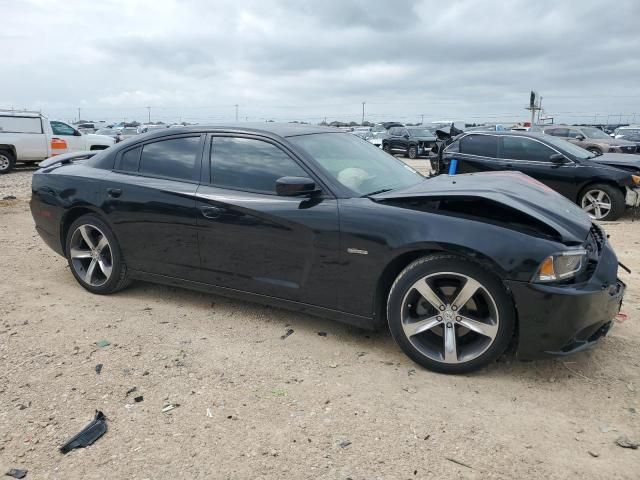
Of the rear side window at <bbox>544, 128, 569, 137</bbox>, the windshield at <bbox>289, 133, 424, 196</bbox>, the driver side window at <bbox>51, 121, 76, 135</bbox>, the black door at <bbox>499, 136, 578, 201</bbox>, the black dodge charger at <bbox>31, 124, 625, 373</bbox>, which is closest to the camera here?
the black dodge charger at <bbox>31, 124, 625, 373</bbox>

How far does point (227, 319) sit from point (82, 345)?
1.02 meters

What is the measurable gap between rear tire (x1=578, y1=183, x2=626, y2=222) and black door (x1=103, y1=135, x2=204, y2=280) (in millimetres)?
6584

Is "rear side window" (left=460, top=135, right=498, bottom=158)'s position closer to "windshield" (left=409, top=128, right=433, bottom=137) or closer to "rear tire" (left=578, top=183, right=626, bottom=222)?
"rear tire" (left=578, top=183, right=626, bottom=222)

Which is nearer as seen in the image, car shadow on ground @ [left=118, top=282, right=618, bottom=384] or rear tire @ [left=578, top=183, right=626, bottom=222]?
car shadow on ground @ [left=118, top=282, right=618, bottom=384]

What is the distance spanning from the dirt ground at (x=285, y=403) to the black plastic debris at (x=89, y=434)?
4 centimetres

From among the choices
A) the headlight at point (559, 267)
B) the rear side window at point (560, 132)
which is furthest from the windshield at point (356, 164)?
the rear side window at point (560, 132)

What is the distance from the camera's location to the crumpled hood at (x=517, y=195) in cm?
311

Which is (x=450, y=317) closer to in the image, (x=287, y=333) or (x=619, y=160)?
(x=287, y=333)

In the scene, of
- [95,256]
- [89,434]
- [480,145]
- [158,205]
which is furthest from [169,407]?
[480,145]

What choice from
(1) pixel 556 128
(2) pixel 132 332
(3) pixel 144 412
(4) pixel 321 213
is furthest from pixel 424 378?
(1) pixel 556 128

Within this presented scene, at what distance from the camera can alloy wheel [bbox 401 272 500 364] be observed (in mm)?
3031

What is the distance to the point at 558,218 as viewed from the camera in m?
3.23

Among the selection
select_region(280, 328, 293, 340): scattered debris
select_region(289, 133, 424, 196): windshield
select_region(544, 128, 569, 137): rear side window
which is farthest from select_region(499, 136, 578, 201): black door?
select_region(544, 128, 569, 137): rear side window

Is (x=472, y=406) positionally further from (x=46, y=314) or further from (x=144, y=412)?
(x=46, y=314)
